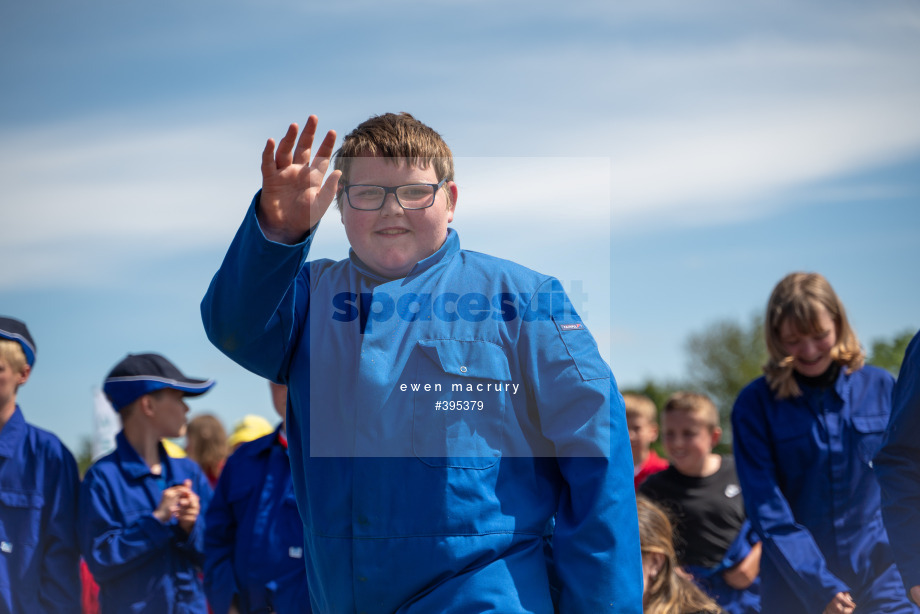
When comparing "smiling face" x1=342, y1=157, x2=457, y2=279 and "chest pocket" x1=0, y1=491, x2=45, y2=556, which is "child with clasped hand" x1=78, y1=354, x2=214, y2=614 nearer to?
"chest pocket" x1=0, y1=491, x2=45, y2=556

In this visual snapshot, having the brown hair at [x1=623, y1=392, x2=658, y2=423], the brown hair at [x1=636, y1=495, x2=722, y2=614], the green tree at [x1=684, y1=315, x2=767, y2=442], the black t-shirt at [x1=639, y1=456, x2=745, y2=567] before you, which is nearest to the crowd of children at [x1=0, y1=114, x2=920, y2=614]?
the brown hair at [x1=636, y1=495, x2=722, y2=614]

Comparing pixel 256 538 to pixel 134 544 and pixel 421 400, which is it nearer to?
pixel 134 544

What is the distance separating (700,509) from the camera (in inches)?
213

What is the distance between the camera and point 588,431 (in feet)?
7.33

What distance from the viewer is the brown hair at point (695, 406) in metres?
5.95

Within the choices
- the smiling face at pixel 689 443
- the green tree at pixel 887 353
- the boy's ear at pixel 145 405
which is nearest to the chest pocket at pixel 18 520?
the boy's ear at pixel 145 405

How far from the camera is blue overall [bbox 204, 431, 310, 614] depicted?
4.48 m

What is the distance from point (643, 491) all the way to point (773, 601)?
1.37 meters

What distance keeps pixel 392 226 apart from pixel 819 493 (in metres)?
2.84

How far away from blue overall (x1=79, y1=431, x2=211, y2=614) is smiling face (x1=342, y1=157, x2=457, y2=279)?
8.74 ft

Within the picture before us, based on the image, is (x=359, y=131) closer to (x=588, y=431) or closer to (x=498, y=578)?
(x=588, y=431)

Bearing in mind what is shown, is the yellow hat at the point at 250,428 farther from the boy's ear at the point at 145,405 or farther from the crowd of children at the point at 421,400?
the crowd of children at the point at 421,400

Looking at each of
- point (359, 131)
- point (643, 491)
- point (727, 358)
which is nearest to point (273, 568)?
point (643, 491)

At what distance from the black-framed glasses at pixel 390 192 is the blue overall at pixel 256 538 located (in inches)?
98.7
